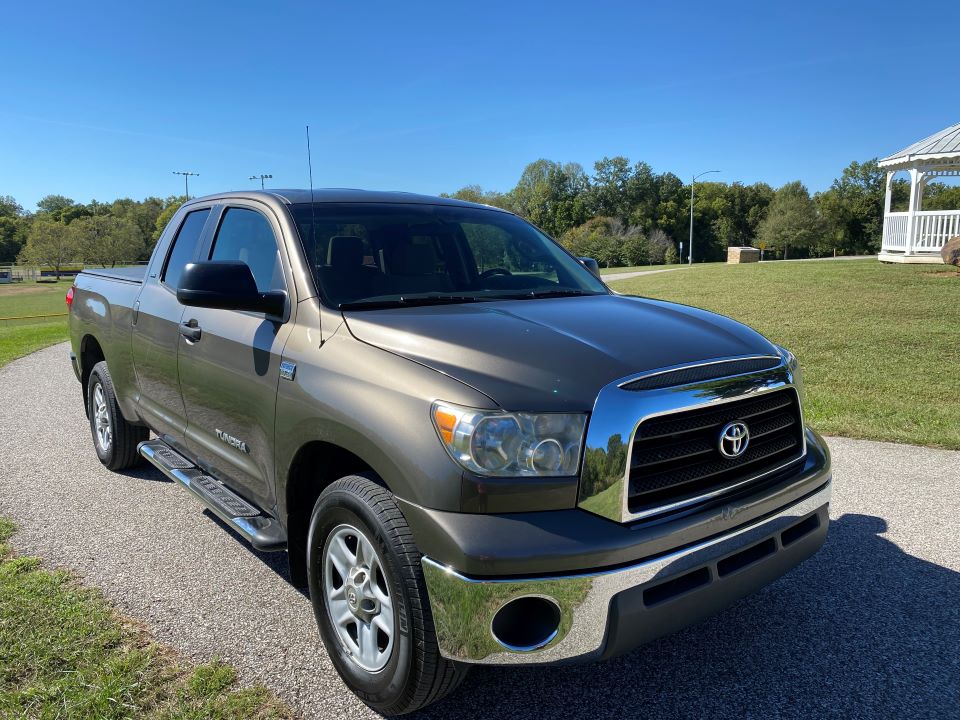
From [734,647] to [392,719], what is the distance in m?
1.44

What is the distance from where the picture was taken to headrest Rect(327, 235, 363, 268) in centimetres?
329

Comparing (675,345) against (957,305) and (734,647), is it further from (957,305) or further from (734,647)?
(957,305)

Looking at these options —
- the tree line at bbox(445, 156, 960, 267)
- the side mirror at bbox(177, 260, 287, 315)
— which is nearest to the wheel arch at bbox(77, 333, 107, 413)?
the side mirror at bbox(177, 260, 287, 315)

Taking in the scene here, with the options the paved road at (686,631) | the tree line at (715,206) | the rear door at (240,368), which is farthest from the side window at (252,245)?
the tree line at (715,206)

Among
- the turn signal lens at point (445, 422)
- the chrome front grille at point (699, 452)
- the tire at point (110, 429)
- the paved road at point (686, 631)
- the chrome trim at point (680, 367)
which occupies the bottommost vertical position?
the paved road at point (686, 631)

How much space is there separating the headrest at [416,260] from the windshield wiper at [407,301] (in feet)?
0.83

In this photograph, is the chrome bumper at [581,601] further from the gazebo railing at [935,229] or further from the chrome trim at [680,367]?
the gazebo railing at [935,229]

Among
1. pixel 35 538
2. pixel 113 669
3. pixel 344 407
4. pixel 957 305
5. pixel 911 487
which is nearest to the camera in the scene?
pixel 344 407

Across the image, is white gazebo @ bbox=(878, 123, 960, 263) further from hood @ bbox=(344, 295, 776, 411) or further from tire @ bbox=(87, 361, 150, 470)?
tire @ bbox=(87, 361, 150, 470)

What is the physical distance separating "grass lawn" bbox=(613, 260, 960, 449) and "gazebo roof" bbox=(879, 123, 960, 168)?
416cm

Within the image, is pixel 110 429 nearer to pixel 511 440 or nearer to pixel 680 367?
pixel 511 440

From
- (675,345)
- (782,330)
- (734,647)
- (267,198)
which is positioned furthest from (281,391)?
(782,330)

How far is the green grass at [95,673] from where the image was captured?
257cm

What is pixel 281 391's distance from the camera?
2.94 m
